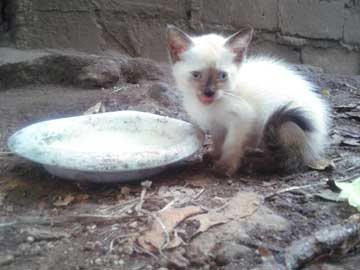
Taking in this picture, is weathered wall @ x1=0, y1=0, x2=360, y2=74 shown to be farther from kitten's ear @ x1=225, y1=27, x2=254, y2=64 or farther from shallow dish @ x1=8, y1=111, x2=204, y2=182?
kitten's ear @ x1=225, y1=27, x2=254, y2=64

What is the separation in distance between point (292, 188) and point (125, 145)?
0.75m

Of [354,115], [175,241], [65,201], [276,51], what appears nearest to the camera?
[175,241]

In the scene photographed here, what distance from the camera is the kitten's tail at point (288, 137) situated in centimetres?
216

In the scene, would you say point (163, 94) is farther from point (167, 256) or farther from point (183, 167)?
point (167, 256)

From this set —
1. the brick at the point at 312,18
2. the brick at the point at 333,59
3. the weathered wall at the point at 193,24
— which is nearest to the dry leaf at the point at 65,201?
the weathered wall at the point at 193,24

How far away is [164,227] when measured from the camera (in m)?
1.71

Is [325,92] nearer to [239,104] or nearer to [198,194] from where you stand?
[239,104]

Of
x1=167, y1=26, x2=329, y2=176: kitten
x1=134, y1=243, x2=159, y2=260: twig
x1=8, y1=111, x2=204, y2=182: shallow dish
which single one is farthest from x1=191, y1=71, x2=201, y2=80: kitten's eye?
x1=134, y1=243, x2=159, y2=260: twig

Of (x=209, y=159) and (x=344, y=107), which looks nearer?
(x=209, y=159)

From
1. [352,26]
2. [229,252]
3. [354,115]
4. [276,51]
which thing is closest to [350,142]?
[354,115]

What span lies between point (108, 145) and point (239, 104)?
607 millimetres

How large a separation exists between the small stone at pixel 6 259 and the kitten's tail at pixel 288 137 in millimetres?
1174

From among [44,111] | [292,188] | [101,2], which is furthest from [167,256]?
[101,2]

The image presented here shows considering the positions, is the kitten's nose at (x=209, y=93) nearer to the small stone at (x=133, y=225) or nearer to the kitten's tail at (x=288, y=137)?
the kitten's tail at (x=288, y=137)
